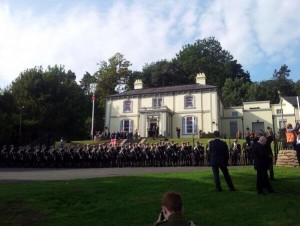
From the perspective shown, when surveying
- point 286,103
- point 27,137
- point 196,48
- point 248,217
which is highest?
point 196,48

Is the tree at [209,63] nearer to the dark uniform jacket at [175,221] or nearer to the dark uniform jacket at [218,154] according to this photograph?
the dark uniform jacket at [218,154]

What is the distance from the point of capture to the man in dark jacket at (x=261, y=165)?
31.4 ft

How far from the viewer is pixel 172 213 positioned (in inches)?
145

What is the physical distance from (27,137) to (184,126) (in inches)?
800

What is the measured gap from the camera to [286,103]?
53.8 metres

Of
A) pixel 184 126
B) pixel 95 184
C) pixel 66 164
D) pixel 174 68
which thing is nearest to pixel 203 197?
pixel 95 184

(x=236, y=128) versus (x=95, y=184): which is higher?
(x=236, y=128)

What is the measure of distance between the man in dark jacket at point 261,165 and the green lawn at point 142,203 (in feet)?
1.15

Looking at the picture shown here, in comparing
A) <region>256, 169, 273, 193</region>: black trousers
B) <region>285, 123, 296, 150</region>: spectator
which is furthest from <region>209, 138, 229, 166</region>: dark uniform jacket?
<region>285, 123, 296, 150</region>: spectator

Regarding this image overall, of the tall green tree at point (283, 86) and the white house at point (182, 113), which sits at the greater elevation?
the tall green tree at point (283, 86)

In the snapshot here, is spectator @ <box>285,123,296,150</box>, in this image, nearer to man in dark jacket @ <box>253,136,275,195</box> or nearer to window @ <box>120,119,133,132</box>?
man in dark jacket @ <box>253,136,275,195</box>

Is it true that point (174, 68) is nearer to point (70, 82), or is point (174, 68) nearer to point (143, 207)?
point (70, 82)

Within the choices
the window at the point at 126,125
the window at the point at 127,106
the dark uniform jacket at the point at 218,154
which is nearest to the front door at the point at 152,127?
the window at the point at 126,125

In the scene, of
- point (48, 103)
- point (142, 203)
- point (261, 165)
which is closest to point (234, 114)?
point (48, 103)
